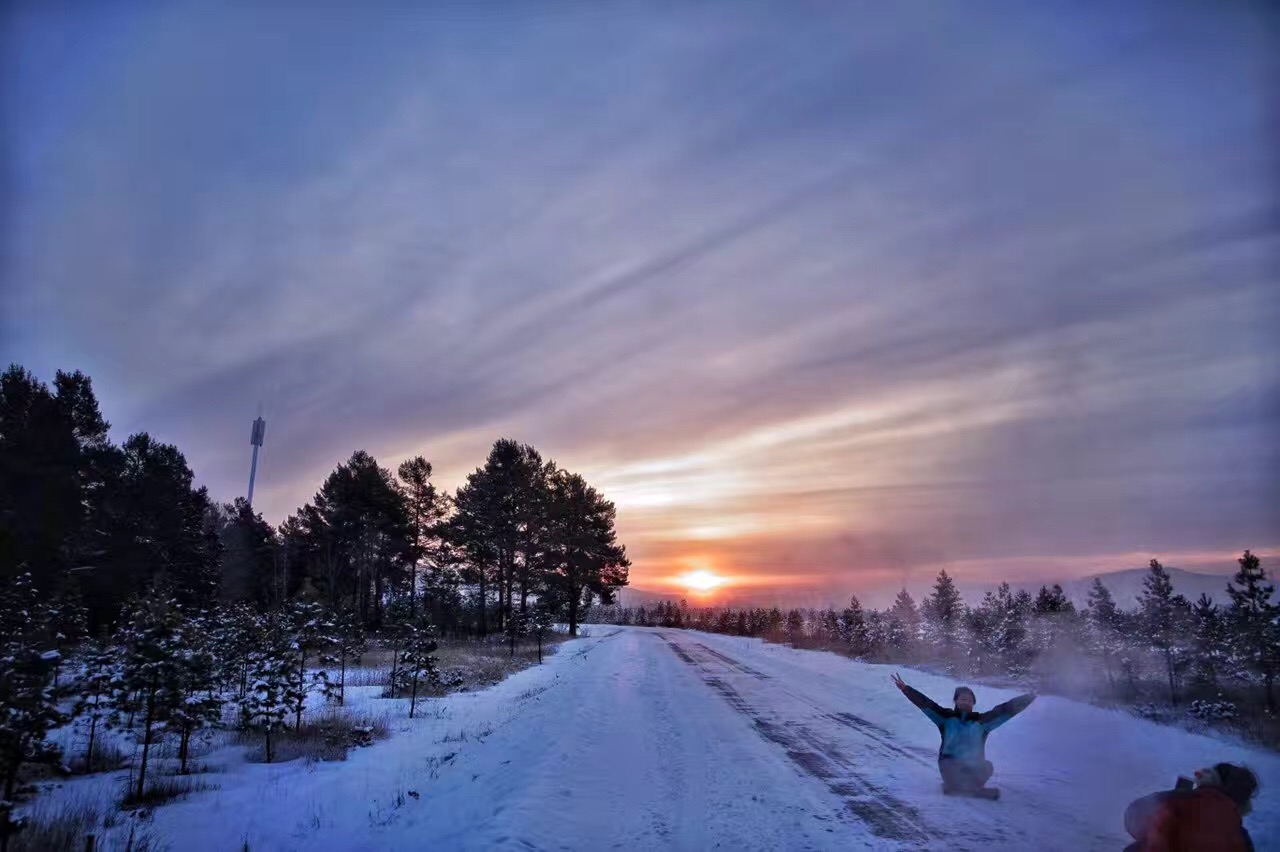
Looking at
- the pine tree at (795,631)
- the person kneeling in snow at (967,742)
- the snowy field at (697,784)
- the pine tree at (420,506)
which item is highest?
the pine tree at (420,506)

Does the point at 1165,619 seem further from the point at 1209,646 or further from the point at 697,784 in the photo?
the point at 697,784

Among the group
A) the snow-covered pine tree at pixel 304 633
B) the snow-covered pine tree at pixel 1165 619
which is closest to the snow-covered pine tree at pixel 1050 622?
the snow-covered pine tree at pixel 1165 619

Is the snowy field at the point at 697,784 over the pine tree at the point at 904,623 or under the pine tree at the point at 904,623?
over

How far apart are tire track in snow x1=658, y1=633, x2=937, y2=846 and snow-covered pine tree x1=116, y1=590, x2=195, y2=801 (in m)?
9.70

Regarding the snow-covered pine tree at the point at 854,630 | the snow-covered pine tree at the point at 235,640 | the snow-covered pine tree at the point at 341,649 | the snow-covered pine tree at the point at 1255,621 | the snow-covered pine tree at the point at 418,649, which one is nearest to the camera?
the snow-covered pine tree at the point at 235,640

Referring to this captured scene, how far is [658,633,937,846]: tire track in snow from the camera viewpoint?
619 centimetres

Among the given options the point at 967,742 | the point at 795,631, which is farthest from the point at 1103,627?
the point at 967,742

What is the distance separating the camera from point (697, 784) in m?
8.03

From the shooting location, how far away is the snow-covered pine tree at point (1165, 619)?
26.7 metres

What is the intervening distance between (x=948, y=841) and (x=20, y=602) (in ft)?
58.0

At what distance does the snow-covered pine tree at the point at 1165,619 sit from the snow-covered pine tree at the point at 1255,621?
234 centimetres

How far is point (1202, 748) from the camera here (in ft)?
31.9

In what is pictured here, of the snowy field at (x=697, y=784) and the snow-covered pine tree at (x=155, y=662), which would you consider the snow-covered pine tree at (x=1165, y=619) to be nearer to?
the snowy field at (x=697, y=784)

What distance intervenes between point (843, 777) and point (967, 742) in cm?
166
